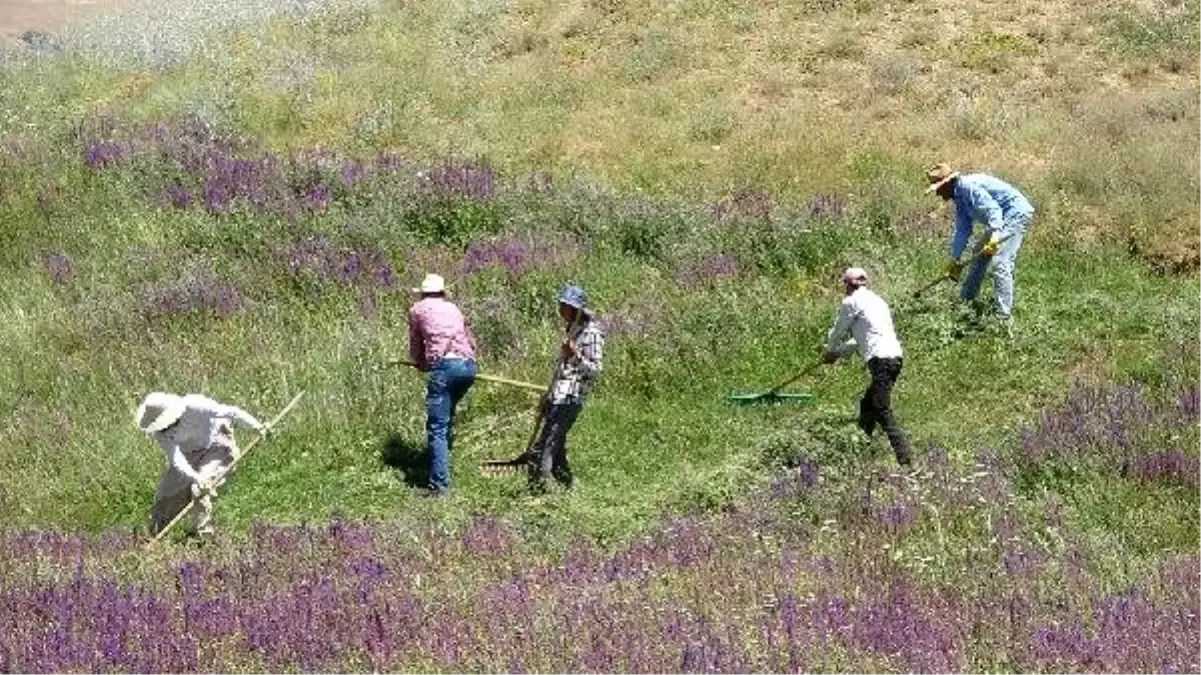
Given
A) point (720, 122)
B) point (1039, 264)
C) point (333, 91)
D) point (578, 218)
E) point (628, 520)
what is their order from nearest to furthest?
1. point (628, 520)
2. point (1039, 264)
3. point (578, 218)
4. point (720, 122)
5. point (333, 91)

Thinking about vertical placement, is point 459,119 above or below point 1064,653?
below

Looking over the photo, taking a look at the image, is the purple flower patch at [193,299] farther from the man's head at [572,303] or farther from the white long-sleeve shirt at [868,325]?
the white long-sleeve shirt at [868,325]

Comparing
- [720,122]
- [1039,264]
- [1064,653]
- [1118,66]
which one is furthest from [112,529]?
[1118,66]

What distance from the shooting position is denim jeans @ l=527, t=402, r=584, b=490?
967 cm

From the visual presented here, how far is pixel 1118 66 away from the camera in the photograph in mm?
20156

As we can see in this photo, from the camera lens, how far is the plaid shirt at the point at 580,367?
9.57m

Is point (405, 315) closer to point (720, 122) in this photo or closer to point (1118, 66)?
point (720, 122)

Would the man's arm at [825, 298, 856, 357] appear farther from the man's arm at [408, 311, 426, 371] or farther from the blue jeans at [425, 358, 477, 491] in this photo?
the man's arm at [408, 311, 426, 371]

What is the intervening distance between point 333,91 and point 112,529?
1306cm

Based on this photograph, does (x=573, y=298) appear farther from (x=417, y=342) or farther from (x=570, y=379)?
(x=417, y=342)

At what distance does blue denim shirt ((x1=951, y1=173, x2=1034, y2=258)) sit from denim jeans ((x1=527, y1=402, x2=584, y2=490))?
185 inches

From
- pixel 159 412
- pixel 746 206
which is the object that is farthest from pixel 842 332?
pixel 746 206

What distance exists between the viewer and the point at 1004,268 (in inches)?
484

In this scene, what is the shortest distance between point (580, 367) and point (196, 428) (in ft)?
8.77
